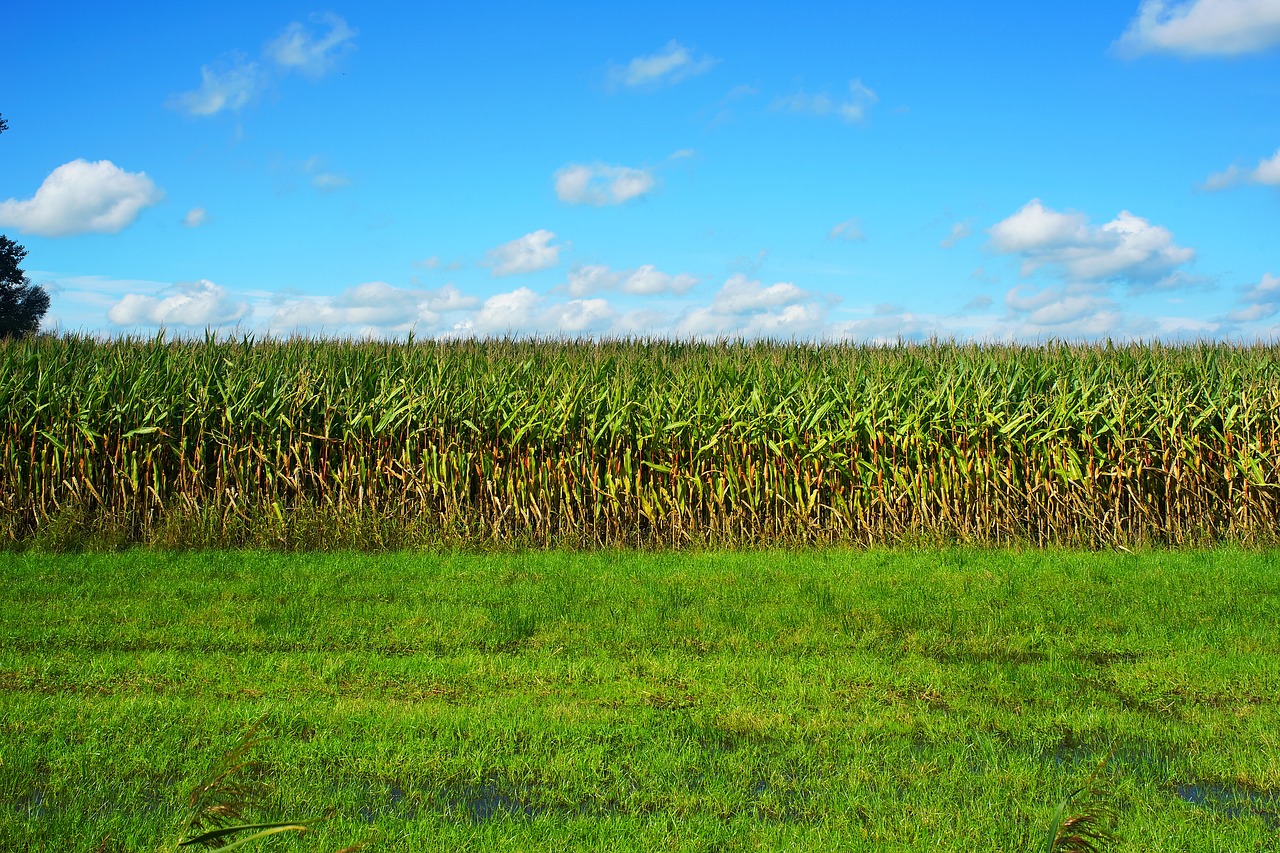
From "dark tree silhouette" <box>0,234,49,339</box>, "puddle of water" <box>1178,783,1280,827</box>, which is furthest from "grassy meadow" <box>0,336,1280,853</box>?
"dark tree silhouette" <box>0,234,49,339</box>

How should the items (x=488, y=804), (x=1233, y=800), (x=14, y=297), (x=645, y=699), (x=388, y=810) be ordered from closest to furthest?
(x=388, y=810) < (x=488, y=804) < (x=1233, y=800) < (x=645, y=699) < (x=14, y=297)

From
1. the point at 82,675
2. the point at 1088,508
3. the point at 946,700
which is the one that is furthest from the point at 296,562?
the point at 1088,508

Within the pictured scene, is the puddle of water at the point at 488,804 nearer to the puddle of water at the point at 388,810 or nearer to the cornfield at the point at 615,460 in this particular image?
the puddle of water at the point at 388,810

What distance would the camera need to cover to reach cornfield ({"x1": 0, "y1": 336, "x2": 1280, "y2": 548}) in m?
10.3

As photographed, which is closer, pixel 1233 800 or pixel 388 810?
pixel 388 810

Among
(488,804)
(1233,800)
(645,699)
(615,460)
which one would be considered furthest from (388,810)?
(615,460)

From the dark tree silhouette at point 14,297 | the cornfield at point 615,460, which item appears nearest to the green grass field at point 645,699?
the cornfield at point 615,460

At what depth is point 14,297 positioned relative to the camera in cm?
2995

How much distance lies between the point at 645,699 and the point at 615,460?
16.7 ft

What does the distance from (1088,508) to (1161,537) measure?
42.4 inches

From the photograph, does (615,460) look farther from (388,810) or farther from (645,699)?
(388,810)

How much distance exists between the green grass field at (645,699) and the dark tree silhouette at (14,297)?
2476 cm

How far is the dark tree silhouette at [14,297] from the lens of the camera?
29.1 metres

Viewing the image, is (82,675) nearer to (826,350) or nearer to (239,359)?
(239,359)
